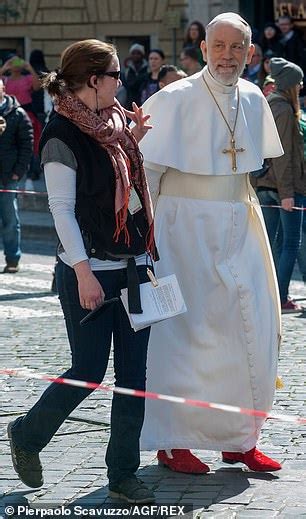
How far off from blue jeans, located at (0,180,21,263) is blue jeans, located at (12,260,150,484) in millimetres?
8598

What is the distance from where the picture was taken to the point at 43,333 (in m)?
10.8

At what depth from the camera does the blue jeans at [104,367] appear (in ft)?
19.7

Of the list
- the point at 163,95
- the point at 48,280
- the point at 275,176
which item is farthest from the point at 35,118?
the point at 163,95

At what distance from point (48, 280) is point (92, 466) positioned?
7433 mm

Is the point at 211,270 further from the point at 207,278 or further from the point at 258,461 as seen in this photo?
the point at 258,461

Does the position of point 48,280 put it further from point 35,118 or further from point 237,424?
point 35,118

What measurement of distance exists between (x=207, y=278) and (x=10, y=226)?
8297 millimetres

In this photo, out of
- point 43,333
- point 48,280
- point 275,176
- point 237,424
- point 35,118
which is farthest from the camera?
point 35,118

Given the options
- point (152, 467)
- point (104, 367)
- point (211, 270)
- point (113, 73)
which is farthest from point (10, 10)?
point (104, 367)

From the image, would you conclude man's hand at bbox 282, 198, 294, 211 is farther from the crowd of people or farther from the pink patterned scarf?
the pink patterned scarf

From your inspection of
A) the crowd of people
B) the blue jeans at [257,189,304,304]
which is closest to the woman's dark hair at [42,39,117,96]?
the crowd of people

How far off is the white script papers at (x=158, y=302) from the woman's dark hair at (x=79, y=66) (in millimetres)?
831

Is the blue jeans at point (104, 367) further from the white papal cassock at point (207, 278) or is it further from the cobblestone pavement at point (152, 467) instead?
the white papal cassock at point (207, 278)

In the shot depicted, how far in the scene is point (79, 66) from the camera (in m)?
5.92
